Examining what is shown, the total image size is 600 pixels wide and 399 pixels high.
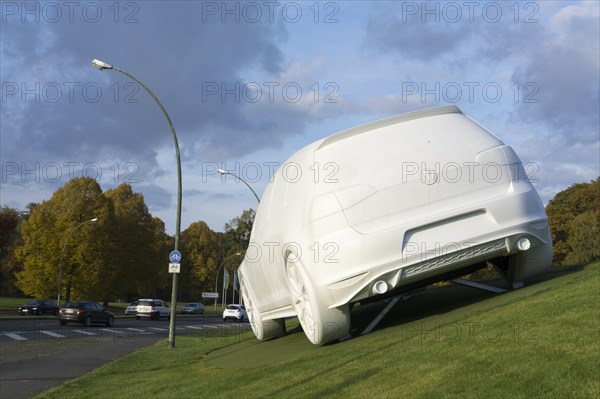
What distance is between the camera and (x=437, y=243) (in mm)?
10750

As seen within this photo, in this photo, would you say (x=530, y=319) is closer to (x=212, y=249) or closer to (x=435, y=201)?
(x=435, y=201)

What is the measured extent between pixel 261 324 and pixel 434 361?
24.0 ft

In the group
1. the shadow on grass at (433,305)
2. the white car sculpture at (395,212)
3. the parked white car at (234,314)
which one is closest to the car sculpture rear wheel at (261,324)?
the shadow on grass at (433,305)

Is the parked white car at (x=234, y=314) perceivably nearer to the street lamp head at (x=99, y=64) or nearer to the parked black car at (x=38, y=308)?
the parked black car at (x=38, y=308)

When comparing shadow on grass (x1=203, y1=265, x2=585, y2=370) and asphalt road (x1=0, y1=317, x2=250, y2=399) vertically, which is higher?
shadow on grass (x1=203, y1=265, x2=585, y2=370)

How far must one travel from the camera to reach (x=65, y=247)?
179 feet

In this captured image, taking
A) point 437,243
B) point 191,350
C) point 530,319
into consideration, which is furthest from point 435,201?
point 191,350

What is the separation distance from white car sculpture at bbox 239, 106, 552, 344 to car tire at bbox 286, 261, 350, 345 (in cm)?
2

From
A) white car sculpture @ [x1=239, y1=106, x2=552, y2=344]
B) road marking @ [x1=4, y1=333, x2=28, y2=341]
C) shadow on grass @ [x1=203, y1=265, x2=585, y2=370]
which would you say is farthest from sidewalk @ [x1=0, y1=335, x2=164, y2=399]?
white car sculpture @ [x1=239, y1=106, x2=552, y2=344]

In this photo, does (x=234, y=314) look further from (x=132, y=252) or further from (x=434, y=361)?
(x=434, y=361)

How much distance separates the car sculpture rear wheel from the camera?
15203 mm

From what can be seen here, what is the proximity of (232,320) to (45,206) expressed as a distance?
20.2 m

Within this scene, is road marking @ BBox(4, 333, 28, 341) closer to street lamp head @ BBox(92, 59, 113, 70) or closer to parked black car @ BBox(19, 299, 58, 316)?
street lamp head @ BBox(92, 59, 113, 70)

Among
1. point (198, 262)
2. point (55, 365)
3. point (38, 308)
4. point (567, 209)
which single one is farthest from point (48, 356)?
point (198, 262)
